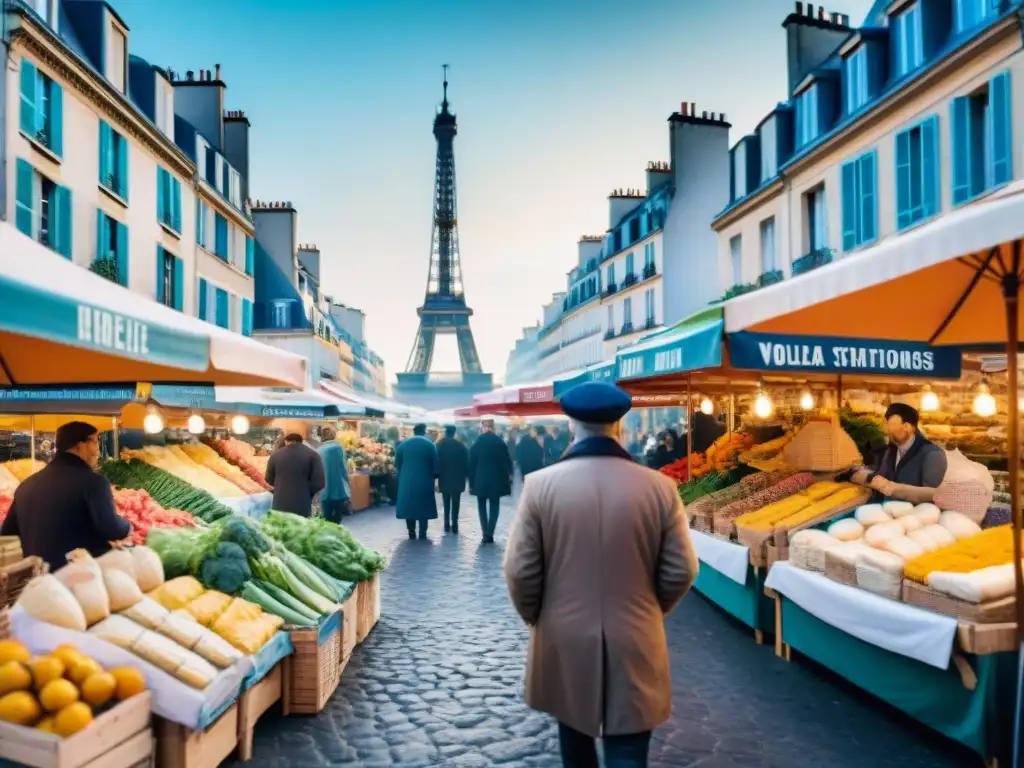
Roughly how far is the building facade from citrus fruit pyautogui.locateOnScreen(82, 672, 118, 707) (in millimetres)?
13084

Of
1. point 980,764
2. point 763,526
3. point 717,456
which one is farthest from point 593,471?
point 717,456

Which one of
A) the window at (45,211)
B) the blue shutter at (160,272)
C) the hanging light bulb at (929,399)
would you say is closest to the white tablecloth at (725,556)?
the hanging light bulb at (929,399)

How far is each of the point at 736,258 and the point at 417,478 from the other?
14976mm

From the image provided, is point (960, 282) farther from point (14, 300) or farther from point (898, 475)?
point (14, 300)

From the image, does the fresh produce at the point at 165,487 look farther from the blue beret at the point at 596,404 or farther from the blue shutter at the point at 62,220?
the blue shutter at the point at 62,220

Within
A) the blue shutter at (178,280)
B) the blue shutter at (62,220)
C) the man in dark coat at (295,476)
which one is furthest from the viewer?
the blue shutter at (178,280)

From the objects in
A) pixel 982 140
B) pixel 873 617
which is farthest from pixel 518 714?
pixel 982 140

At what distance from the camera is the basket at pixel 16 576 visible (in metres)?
4.13

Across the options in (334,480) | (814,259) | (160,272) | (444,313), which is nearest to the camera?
(334,480)

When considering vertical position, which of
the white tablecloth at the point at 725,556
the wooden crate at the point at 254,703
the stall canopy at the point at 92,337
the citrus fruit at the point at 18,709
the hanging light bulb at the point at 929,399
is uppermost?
the stall canopy at the point at 92,337

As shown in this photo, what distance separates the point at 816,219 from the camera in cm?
1972

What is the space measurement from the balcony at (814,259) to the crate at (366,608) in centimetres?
1376

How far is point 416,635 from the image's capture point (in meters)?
7.16

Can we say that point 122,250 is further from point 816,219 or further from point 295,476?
point 816,219
